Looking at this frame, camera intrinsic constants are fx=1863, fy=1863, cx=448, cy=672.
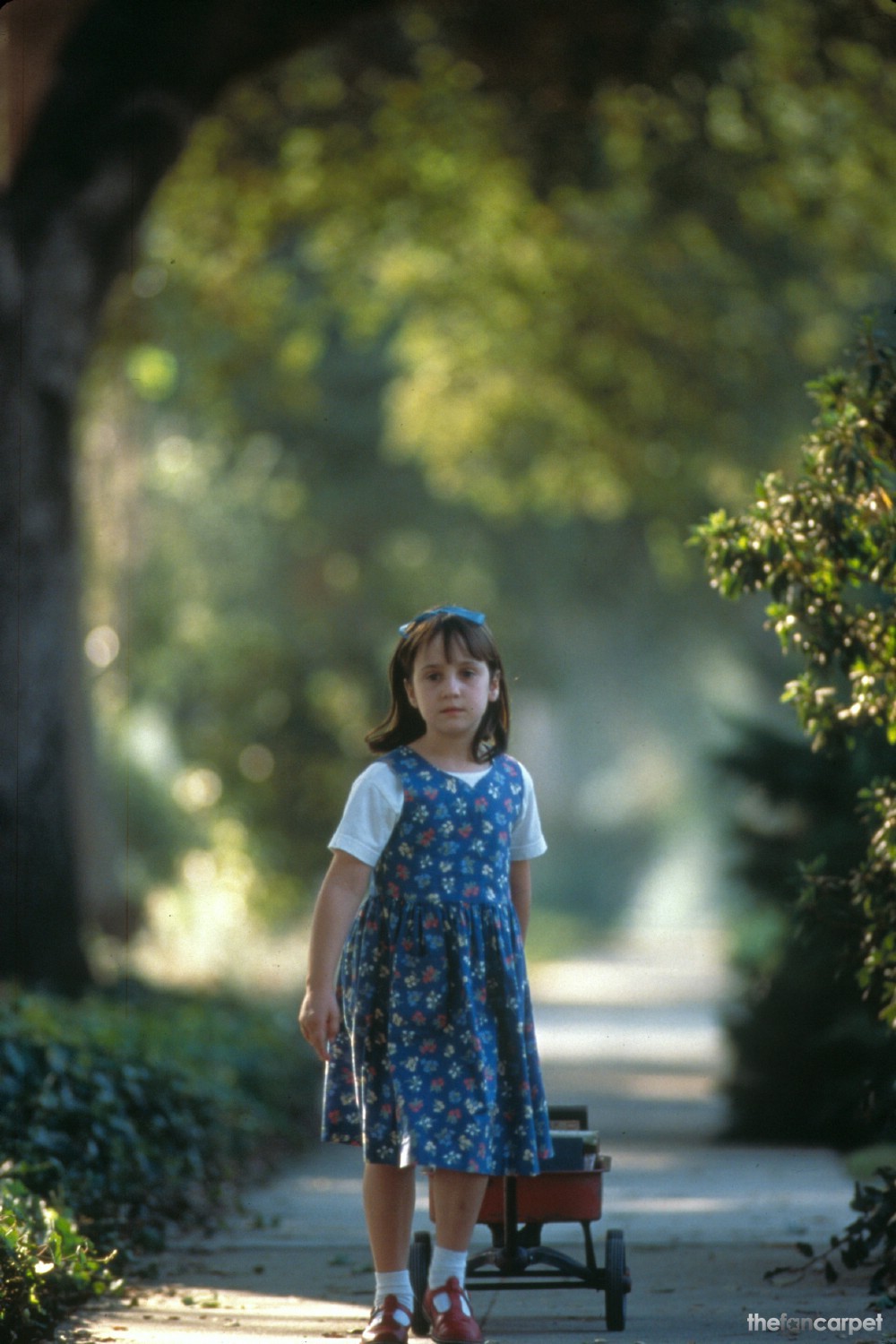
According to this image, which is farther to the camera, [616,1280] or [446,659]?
[616,1280]

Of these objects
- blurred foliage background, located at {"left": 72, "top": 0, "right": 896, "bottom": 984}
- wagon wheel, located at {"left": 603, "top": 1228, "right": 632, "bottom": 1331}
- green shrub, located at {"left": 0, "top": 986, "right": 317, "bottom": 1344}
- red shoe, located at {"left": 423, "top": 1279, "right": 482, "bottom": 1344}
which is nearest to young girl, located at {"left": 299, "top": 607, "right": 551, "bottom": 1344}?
red shoe, located at {"left": 423, "top": 1279, "right": 482, "bottom": 1344}

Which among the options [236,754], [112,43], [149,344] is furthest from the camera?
[236,754]

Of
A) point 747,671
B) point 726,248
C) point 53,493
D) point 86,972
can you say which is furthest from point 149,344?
point 747,671

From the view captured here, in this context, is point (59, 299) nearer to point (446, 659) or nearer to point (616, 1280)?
point (446, 659)

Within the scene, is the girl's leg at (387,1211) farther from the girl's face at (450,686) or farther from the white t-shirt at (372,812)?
the girl's face at (450,686)

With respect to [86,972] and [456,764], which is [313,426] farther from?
[456,764]

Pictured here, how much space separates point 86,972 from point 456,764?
20.3ft

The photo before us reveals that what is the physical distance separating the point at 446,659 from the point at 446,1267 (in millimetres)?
1370

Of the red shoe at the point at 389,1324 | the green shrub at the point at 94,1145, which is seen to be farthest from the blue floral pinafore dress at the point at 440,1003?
the green shrub at the point at 94,1145

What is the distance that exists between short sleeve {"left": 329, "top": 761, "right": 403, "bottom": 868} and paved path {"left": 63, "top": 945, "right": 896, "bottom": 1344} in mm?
1224

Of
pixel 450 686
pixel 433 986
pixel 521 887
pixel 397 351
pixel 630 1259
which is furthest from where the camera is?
pixel 397 351

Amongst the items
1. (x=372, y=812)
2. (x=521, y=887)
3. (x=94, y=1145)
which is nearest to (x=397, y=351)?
(x=94, y=1145)

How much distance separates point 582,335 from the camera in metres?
16.9

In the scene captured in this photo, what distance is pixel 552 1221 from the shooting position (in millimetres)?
4434
